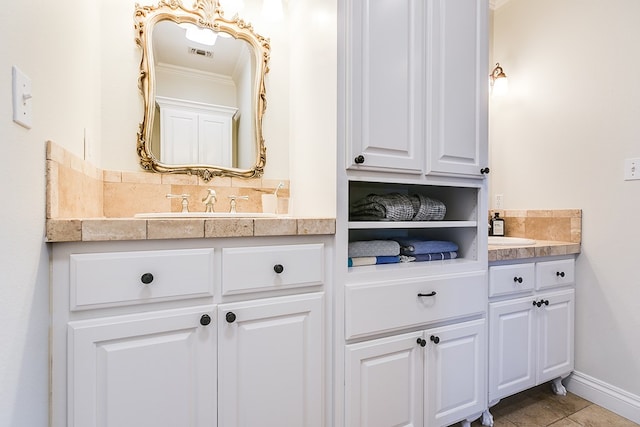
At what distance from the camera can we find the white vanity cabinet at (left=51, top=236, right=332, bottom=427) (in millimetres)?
849

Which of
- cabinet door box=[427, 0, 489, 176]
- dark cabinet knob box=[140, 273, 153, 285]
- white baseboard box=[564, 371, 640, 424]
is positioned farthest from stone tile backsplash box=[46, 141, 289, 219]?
white baseboard box=[564, 371, 640, 424]

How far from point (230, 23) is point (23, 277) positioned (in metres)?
1.45

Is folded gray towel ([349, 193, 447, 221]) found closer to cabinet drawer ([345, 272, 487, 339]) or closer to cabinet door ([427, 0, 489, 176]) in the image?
cabinet door ([427, 0, 489, 176])

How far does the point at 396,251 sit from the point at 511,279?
66 centimetres

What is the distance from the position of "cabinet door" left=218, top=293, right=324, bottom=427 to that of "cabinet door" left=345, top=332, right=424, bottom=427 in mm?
122

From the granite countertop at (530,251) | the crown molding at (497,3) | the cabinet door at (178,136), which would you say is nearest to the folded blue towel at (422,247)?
the granite countertop at (530,251)

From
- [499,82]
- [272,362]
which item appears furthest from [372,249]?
[499,82]

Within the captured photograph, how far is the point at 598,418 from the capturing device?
1.61 m

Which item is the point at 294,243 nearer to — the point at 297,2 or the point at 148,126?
the point at 148,126

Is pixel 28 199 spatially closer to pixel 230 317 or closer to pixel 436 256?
pixel 230 317

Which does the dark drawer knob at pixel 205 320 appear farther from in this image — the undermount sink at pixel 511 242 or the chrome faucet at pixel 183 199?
the undermount sink at pixel 511 242

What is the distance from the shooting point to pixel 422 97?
4.29 feet

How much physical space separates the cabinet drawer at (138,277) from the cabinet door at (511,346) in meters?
1.34

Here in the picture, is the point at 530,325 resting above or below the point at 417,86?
below
